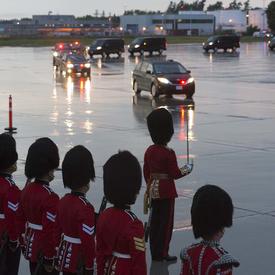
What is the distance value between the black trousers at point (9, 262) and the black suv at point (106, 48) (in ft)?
224

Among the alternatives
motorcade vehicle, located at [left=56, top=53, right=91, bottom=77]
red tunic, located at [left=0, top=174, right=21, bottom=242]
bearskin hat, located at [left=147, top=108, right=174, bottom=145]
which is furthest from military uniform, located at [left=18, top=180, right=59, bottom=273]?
motorcade vehicle, located at [left=56, top=53, right=91, bottom=77]

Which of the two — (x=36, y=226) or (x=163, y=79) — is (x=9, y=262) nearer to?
(x=36, y=226)

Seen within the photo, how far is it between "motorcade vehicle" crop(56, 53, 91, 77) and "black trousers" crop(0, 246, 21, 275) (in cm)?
3837

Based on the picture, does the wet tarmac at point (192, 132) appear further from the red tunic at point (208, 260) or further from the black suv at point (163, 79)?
the red tunic at point (208, 260)

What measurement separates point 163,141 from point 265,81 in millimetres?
32056

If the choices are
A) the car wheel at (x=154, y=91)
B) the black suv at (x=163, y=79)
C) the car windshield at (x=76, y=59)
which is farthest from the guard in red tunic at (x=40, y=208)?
→ the car windshield at (x=76, y=59)

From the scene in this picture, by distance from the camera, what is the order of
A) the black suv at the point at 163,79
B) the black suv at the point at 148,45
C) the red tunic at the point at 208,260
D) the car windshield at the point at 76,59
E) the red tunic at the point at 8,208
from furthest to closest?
the black suv at the point at 148,45 → the car windshield at the point at 76,59 → the black suv at the point at 163,79 → the red tunic at the point at 8,208 → the red tunic at the point at 208,260

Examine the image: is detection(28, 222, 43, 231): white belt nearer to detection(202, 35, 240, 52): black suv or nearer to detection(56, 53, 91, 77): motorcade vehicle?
detection(56, 53, 91, 77): motorcade vehicle

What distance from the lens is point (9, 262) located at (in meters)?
6.47

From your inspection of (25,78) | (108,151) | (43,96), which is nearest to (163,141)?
(108,151)

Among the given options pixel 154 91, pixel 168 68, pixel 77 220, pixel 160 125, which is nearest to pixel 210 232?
pixel 77 220

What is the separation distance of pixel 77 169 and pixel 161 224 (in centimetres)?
277

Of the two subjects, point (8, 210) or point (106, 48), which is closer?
point (8, 210)

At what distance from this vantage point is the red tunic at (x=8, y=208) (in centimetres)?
624
